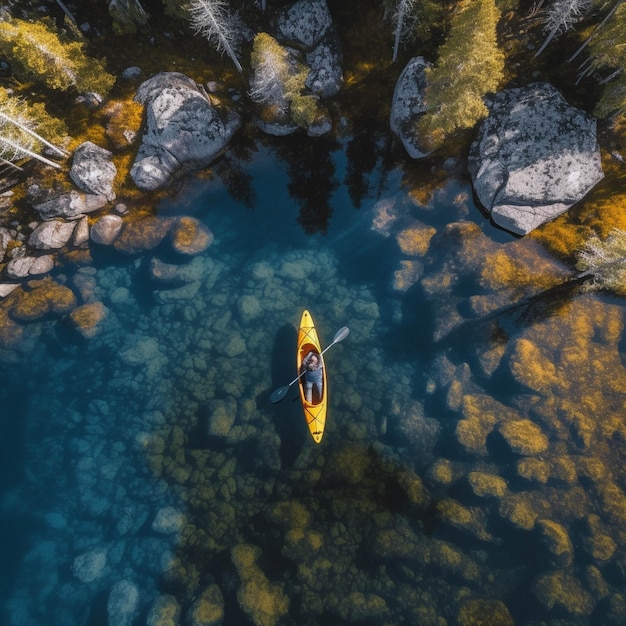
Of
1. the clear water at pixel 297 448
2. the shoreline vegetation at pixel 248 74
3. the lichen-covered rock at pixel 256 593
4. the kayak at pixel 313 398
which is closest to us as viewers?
the lichen-covered rock at pixel 256 593

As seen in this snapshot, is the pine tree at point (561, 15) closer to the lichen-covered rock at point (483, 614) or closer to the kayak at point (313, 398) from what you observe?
the kayak at point (313, 398)

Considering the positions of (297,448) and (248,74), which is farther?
(248,74)

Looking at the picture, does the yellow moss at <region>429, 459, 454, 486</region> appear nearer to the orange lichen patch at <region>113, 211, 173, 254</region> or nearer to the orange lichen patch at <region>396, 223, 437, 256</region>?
the orange lichen patch at <region>396, 223, 437, 256</region>

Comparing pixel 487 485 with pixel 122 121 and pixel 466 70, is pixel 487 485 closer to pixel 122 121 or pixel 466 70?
pixel 466 70

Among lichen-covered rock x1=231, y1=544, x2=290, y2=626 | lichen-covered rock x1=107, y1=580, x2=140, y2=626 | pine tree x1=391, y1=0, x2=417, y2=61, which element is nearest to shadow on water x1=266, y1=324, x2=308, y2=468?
lichen-covered rock x1=231, y1=544, x2=290, y2=626

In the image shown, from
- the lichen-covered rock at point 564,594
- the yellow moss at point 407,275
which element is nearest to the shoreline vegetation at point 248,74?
the yellow moss at point 407,275

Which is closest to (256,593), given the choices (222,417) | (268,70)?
(222,417)
